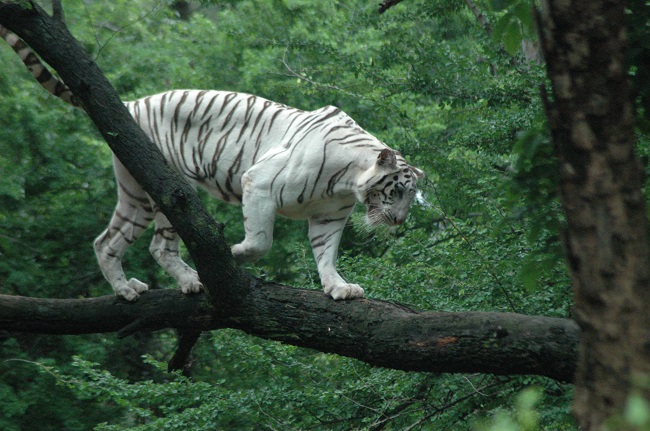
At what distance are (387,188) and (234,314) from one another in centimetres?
131

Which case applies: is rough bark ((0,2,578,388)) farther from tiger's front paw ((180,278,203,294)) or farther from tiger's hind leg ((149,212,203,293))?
tiger's hind leg ((149,212,203,293))

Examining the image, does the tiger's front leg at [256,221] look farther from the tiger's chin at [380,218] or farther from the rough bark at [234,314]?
the tiger's chin at [380,218]

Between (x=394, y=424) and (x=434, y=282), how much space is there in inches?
57.6

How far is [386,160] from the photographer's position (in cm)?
566

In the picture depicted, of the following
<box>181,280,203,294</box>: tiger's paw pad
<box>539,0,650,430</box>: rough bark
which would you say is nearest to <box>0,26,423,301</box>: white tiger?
<box>181,280,203,294</box>: tiger's paw pad

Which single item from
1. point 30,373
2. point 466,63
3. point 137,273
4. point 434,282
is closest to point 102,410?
point 30,373

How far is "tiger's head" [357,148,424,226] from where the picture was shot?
5688 millimetres

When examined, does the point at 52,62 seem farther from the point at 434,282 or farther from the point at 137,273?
the point at 137,273

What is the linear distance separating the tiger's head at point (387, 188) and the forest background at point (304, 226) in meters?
0.49

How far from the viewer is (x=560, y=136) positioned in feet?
7.89

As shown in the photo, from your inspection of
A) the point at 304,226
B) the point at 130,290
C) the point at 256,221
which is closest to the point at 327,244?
the point at 256,221

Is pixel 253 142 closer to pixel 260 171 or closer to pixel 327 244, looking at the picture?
pixel 260 171

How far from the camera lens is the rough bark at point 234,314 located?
14.6 feet

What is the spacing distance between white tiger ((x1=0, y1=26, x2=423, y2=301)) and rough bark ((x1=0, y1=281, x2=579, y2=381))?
18cm
